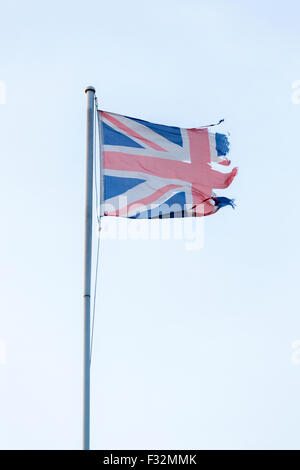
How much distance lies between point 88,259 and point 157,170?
10.3 feet

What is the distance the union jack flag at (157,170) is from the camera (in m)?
19.0

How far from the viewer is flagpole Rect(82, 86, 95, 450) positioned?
16500 millimetres

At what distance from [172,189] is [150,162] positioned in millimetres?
731

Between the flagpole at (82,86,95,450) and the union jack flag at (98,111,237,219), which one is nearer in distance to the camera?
the flagpole at (82,86,95,450)

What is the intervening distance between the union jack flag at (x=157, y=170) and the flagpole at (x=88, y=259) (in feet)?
1.69

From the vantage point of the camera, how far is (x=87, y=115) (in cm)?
1888

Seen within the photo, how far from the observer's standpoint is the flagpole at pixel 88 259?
54.1ft

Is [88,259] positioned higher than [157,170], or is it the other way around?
[157,170]

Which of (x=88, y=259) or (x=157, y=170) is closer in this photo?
(x=88, y=259)

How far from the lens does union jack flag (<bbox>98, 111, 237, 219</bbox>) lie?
19.0m

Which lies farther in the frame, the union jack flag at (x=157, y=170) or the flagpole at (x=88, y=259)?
the union jack flag at (x=157, y=170)

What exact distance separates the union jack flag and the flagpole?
0.51 metres

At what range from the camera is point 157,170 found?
1975 cm
